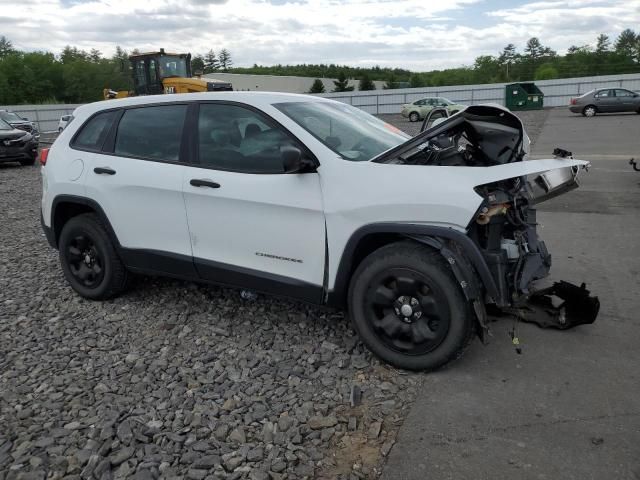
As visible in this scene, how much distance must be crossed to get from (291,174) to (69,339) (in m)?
2.19

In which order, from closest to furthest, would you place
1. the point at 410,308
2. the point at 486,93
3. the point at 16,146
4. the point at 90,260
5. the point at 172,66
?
1. the point at 410,308
2. the point at 90,260
3. the point at 16,146
4. the point at 172,66
5. the point at 486,93

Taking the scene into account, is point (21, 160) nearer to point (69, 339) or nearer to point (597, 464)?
point (69, 339)

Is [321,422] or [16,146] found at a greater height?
[16,146]

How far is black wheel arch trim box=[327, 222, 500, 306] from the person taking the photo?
3242mm

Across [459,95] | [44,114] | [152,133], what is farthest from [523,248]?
[44,114]

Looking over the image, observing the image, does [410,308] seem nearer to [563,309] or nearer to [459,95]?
[563,309]

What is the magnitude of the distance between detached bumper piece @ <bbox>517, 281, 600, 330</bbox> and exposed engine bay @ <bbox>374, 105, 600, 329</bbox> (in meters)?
0.01

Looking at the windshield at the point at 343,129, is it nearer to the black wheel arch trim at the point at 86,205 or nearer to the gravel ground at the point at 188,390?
the gravel ground at the point at 188,390

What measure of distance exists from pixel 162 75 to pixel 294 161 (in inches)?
759

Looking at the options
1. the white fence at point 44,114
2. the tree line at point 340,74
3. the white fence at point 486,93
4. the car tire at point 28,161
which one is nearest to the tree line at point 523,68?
the tree line at point 340,74

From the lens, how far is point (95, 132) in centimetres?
485

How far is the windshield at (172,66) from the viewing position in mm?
20984

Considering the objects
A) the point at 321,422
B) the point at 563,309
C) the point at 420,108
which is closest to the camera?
the point at 321,422

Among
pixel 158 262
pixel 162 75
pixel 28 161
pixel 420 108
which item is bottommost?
pixel 28 161
